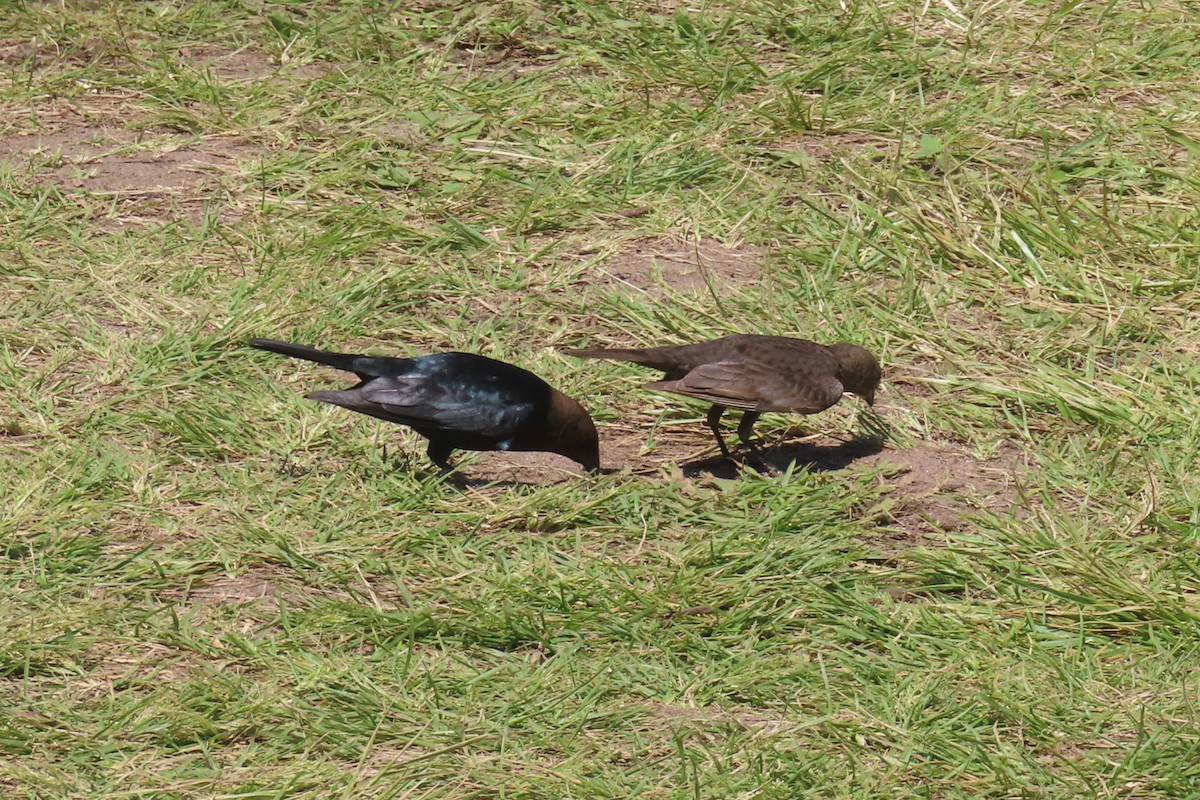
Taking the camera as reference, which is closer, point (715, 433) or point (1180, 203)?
point (715, 433)

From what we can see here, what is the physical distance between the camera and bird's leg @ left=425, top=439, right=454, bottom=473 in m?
6.47

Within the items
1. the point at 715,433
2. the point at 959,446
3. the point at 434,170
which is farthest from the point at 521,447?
the point at 434,170

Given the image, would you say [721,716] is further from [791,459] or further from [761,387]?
A: [791,459]

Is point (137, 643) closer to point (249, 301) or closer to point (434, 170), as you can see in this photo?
point (249, 301)

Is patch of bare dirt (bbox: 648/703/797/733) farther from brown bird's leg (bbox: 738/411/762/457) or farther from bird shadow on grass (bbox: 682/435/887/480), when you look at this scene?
brown bird's leg (bbox: 738/411/762/457)

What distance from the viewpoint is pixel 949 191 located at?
8.02 metres

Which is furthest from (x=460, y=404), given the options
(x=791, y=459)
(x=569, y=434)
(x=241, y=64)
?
(x=241, y=64)

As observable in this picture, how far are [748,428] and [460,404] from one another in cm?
117

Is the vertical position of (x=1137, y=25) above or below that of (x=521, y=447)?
above

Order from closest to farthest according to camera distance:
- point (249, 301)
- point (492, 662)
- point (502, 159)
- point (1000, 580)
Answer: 1. point (492, 662)
2. point (1000, 580)
3. point (249, 301)
4. point (502, 159)

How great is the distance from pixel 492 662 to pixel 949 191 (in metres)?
3.87

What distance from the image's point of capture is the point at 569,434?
641 cm

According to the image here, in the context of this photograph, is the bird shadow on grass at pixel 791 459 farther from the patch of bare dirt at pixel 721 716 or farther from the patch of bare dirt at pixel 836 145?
the patch of bare dirt at pixel 836 145

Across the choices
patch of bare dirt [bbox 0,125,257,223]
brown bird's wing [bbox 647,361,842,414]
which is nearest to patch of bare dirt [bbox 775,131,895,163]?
brown bird's wing [bbox 647,361,842,414]
